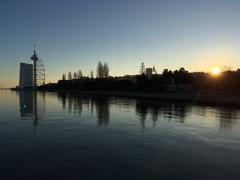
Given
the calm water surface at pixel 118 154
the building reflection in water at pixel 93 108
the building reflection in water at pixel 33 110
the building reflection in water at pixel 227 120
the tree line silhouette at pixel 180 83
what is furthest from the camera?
the tree line silhouette at pixel 180 83

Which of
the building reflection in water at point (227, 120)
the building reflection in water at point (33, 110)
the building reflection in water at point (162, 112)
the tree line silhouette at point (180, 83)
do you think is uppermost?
the tree line silhouette at point (180, 83)

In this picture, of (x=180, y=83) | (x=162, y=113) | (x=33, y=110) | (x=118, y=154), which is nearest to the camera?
(x=118, y=154)

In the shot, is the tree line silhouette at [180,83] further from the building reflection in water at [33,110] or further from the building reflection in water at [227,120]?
the building reflection in water at [33,110]

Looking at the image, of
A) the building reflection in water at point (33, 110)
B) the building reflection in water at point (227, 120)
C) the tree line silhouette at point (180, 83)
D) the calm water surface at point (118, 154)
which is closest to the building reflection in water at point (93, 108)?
the building reflection in water at point (33, 110)

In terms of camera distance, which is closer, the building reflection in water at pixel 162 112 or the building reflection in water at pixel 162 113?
the building reflection in water at pixel 162 112

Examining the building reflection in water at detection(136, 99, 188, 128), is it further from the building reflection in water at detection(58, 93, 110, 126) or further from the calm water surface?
the calm water surface

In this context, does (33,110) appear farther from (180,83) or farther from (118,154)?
(180,83)

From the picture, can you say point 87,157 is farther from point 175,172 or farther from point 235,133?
point 235,133

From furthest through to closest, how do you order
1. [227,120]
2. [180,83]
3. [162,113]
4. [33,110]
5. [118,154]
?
1. [180,83]
2. [33,110]
3. [162,113]
4. [227,120]
5. [118,154]

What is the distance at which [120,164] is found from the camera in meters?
16.2

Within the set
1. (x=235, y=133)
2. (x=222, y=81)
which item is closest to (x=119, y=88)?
(x=222, y=81)

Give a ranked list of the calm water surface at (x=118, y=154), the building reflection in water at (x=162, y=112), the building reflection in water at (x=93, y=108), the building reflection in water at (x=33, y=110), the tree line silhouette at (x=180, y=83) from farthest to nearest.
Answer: the tree line silhouette at (x=180, y=83) < the building reflection in water at (x=33, y=110) < the building reflection in water at (x=93, y=108) < the building reflection in water at (x=162, y=112) < the calm water surface at (x=118, y=154)

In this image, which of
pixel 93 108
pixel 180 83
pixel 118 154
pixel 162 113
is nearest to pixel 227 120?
pixel 162 113

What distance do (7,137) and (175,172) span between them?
15.2 m
